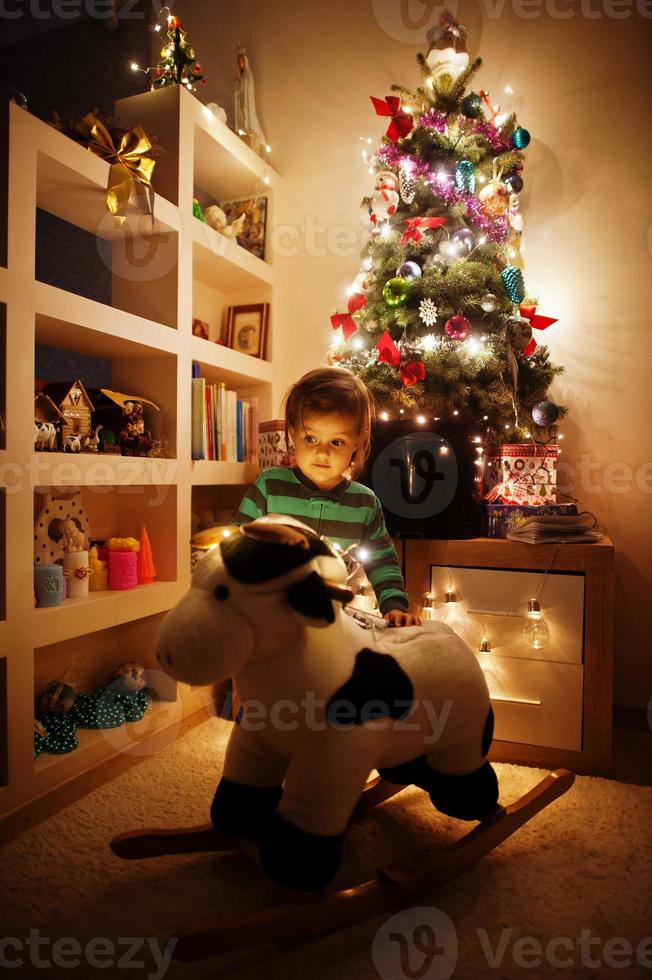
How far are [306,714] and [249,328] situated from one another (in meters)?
1.71

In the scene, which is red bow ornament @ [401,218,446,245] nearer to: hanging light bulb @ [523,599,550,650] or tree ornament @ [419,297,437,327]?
tree ornament @ [419,297,437,327]

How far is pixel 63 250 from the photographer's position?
238 cm

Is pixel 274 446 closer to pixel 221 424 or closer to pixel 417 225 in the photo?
pixel 221 424

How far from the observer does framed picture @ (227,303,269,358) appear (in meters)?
2.27

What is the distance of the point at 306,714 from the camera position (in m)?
0.90

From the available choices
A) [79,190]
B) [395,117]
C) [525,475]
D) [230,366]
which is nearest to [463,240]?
[395,117]

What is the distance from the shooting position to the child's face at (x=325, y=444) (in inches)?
51.6

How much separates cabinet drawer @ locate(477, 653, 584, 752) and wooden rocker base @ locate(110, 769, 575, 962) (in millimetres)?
258

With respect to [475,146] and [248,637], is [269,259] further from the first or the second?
[248,637]

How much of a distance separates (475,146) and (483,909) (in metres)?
1.93

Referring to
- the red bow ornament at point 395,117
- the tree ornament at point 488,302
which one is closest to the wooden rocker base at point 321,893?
the tree ornament at point 488,302

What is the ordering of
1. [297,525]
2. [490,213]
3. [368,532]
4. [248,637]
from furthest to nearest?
[490,213], [368,532], [297,525], [248,637]

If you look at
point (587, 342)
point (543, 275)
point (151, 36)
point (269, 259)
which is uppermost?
point (151, 36)

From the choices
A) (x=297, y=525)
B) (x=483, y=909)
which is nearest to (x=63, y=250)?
(x=297, y=525)
